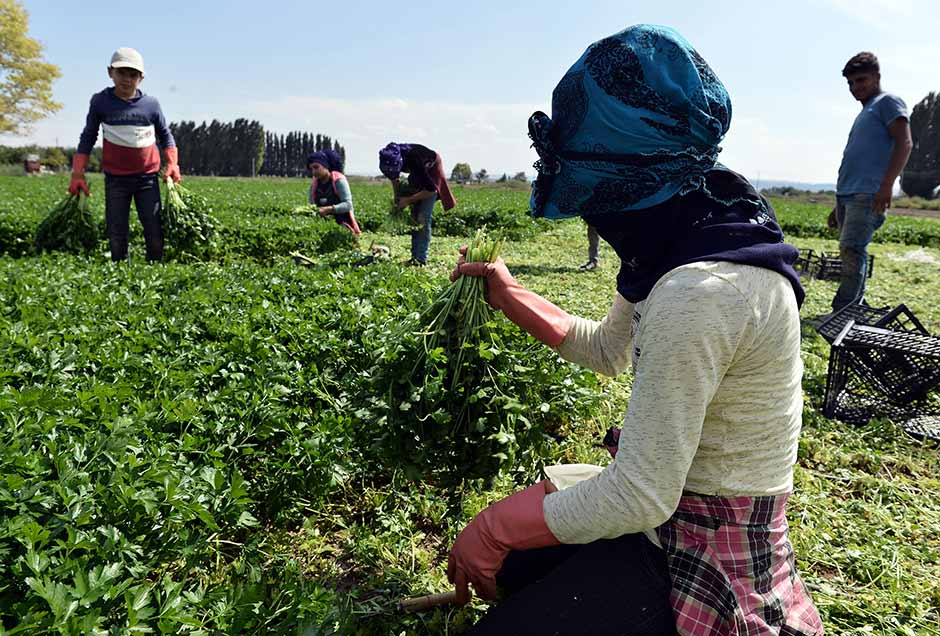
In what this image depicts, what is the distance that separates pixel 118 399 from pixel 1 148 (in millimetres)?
66406

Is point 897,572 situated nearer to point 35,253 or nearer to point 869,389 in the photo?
point 869,389

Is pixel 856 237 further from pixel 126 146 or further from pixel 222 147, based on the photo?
pixel 222 147

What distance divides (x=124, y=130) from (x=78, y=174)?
3.48 feet

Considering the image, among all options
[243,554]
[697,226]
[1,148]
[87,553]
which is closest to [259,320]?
[243,554]

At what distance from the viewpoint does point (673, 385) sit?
132 cm

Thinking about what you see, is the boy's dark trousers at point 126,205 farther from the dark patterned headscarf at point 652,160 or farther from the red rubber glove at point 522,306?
the dark patterned headscarf at point 652,160

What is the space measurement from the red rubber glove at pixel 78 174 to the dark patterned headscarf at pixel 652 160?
653 cm

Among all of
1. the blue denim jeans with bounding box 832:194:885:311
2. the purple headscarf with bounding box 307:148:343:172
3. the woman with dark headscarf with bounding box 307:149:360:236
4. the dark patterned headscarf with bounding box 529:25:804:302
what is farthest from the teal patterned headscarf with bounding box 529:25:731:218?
the purple headscarf with bounding box 307:148:343:172

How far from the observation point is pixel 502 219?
16.0 m

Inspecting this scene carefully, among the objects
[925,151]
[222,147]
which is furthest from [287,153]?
[925,151]

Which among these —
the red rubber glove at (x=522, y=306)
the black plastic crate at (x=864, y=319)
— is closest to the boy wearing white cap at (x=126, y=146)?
the red rubber glove at (x=522, y=306)

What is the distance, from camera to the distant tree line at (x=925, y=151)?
55353 mm

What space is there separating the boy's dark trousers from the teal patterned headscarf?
20.3 feet

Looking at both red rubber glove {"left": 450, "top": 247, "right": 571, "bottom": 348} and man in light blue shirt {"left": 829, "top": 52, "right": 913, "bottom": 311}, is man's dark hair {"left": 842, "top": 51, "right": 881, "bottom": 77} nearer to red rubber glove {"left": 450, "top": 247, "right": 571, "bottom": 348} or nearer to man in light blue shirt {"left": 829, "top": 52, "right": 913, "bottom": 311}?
man in light blue shirt {"left": 829, "top": 52, "right": 913, "bottom": 311}
